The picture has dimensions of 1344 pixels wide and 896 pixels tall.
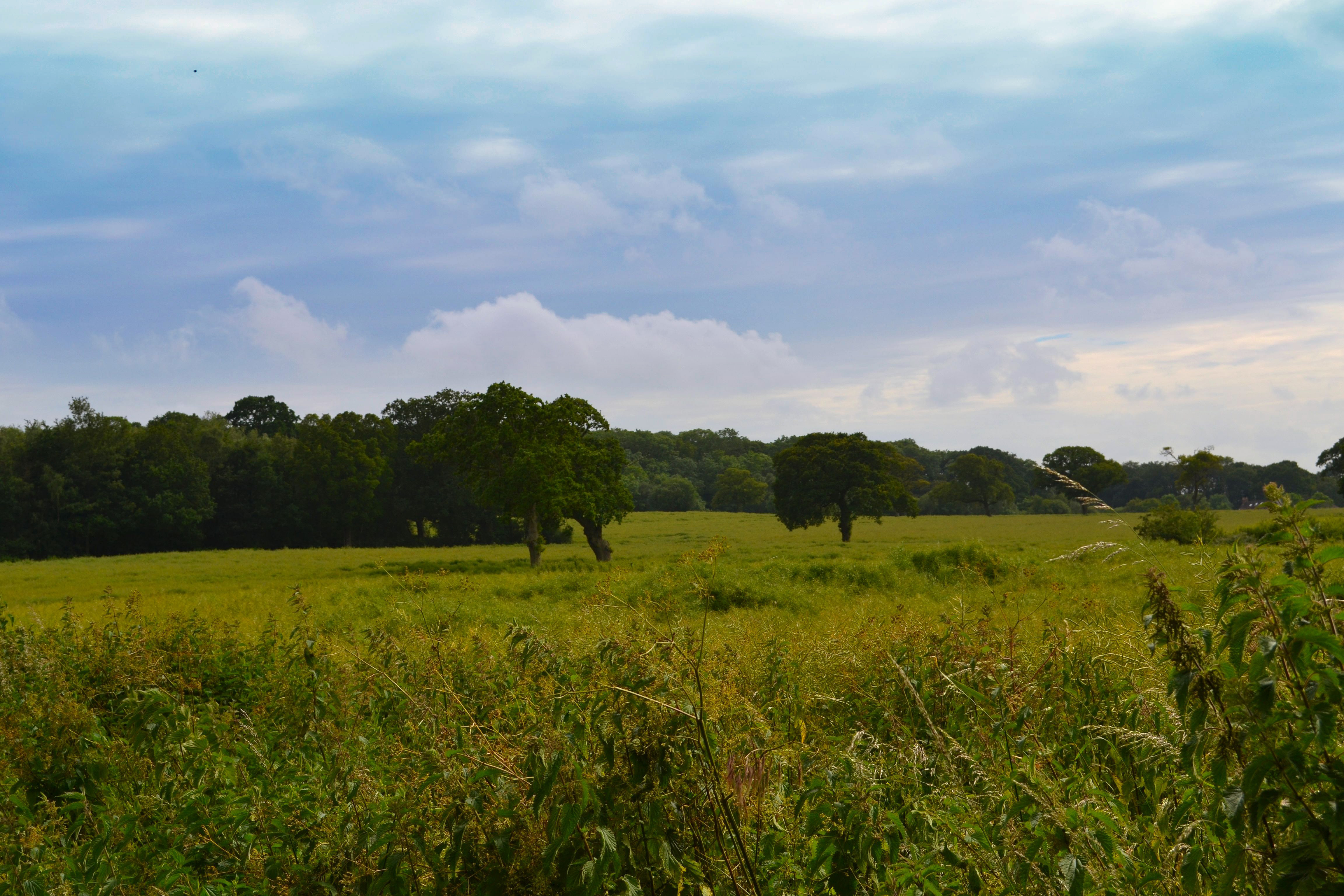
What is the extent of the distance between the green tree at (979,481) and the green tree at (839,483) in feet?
107

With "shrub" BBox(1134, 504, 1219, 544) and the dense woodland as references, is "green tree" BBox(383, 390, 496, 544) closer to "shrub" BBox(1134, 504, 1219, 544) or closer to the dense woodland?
the dense woodland

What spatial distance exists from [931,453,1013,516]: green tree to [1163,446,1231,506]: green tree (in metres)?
14.6

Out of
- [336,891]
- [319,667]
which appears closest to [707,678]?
[336,891]

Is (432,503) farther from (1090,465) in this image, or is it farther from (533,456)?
(1090,465)

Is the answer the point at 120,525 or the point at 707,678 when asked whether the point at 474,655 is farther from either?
the point at 120,525

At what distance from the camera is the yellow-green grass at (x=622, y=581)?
12.5 m

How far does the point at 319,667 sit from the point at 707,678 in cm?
397

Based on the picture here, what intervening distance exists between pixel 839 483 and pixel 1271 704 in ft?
159

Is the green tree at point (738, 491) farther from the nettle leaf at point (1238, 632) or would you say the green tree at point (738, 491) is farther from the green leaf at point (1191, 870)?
the nettle leaf at point (1238, 632)

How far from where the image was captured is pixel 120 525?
2377 inches

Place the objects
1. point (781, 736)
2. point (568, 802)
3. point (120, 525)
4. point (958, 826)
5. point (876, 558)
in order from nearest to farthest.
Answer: point (568, 802), point (958, 826), point (781, 736), point (876, 558), point (120, 525)

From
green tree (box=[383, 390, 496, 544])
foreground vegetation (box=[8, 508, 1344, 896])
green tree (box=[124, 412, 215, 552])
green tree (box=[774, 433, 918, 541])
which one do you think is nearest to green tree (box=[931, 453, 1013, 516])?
green tree (box=[774, 433, 918, 541])

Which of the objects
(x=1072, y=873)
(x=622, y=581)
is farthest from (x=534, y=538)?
(x=1072, y=873)

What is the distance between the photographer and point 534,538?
37.7 m
